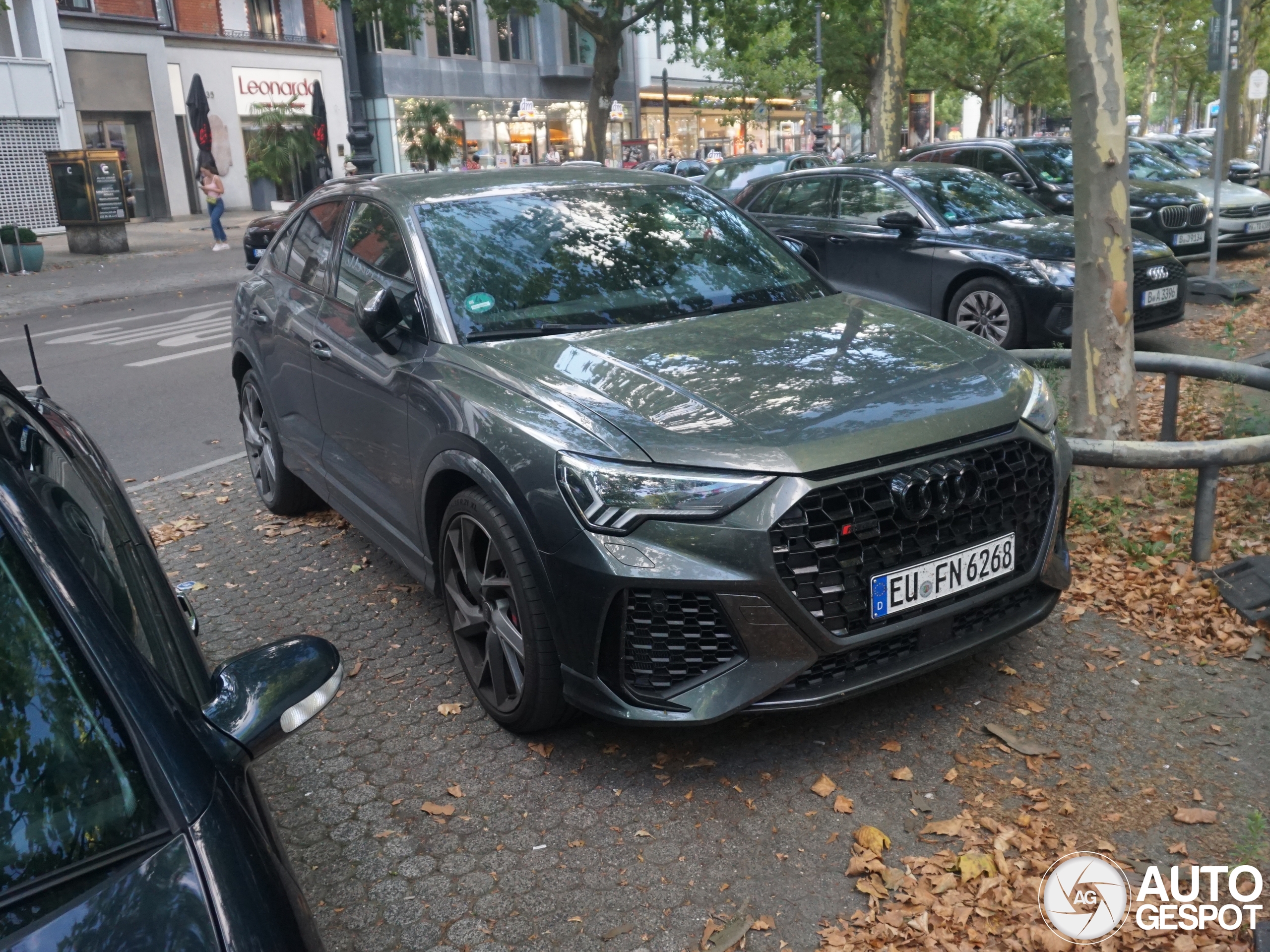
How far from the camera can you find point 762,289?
4699 mm

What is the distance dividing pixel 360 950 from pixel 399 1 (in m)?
26.9

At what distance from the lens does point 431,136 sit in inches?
1492

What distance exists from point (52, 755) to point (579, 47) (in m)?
51.4

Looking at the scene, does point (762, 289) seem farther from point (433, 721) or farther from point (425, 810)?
point (425, 810)

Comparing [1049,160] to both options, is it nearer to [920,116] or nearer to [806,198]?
[806,198]

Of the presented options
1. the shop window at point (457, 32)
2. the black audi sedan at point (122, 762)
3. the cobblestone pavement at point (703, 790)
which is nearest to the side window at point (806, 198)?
the cobblestone pavement at point (703, 790)

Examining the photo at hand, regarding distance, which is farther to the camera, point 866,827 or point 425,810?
point 425,810

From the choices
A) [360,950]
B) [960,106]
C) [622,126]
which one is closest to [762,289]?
[360,950]

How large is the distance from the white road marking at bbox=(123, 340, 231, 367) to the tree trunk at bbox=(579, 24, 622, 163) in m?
16.3

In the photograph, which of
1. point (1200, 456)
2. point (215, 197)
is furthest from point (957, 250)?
point (215, 197)

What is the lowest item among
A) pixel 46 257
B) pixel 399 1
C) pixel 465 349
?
pixel 46 257

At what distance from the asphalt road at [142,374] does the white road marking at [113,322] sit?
30mm

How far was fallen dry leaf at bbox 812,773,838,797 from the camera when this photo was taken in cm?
348

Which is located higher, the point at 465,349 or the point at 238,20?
the point at 238,20
